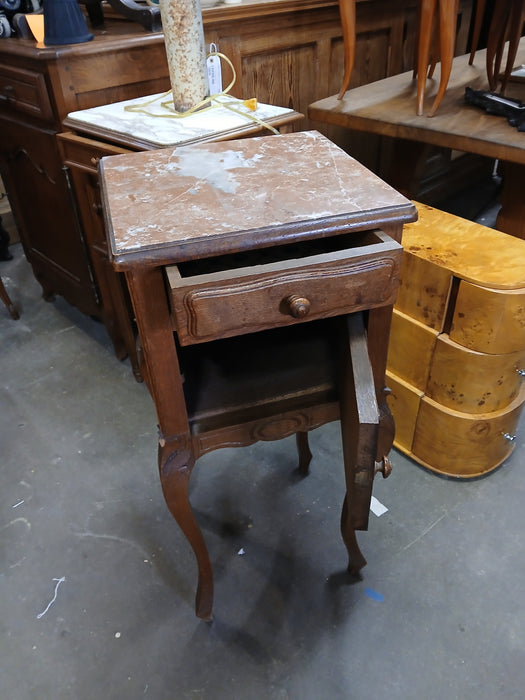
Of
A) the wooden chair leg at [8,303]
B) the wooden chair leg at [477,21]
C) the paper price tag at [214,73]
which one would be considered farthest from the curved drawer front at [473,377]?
the wooden chair leg at [8,303]

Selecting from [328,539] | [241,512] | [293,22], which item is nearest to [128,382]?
[241,512]

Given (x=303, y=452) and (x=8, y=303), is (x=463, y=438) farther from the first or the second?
(x=8, y=303)

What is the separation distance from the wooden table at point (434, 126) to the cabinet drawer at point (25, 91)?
756mm

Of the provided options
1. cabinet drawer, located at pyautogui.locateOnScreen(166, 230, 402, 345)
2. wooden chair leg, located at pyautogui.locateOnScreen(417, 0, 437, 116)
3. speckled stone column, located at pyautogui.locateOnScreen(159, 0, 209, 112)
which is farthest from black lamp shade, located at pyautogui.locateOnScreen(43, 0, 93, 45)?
cabinet drawer, located at pyautogui.locateOnScreen(166, 230, 402, 345)

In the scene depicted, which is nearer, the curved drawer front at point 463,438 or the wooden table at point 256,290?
the wooden table at point 256,290

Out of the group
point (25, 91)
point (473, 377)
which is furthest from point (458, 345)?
point (25, 91)

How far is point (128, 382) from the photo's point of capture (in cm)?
169

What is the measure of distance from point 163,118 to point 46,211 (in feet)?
2.17

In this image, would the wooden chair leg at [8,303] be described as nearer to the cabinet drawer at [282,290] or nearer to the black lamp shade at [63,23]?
the black lamp shade at [63,23]

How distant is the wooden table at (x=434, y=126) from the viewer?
129 cm

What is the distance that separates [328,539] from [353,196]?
2.65 feet

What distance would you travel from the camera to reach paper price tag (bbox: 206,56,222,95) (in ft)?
4.26

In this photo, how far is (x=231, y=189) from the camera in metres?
0.77

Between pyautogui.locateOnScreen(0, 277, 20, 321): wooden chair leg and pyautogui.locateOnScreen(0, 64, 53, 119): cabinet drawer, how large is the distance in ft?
2.16
